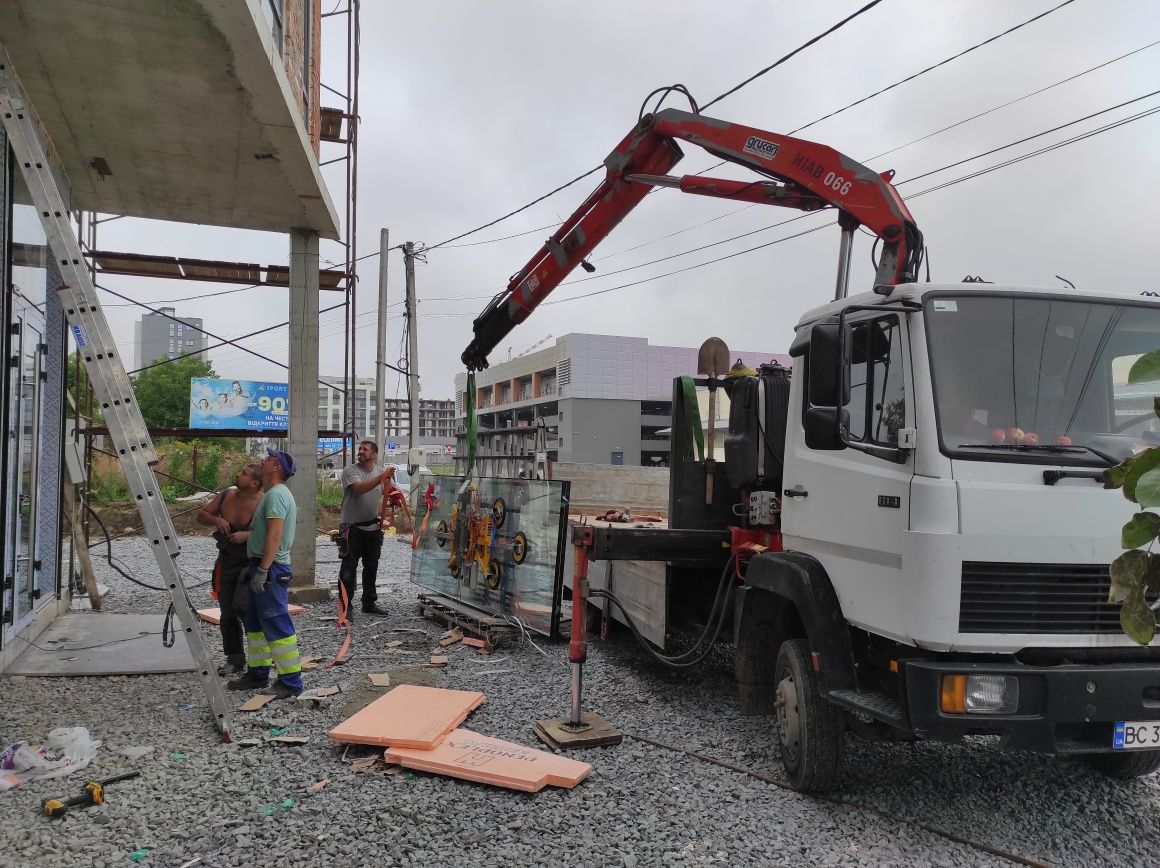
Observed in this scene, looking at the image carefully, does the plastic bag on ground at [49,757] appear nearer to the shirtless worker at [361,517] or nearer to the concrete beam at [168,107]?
the shirtless worker at [361,517]

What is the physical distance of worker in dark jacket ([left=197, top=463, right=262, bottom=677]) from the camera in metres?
5.89

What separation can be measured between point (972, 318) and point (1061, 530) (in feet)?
3.35

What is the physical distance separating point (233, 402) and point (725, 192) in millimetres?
19668

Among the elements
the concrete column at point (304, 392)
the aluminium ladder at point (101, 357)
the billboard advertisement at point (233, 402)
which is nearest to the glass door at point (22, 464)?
the aluminium ladder at point (101, 357)

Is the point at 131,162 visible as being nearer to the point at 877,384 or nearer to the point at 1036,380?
the point at 877,384

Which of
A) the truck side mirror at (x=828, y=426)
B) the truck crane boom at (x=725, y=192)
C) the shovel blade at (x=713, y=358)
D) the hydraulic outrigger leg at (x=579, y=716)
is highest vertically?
the truck crane boom at (x=725, y=192)

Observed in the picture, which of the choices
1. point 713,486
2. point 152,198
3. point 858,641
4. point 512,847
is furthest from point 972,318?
point 152,198

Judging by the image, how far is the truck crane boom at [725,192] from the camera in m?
4.96

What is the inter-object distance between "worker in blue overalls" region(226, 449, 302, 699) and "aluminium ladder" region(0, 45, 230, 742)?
2.94 feet

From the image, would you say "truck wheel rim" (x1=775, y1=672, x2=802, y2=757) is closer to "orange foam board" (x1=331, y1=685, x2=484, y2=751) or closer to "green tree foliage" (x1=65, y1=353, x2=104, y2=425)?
"orange foam board" (x1=331, y1=685, x2=484, y2=751)

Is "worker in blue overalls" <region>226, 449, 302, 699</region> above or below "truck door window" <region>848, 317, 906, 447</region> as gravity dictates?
below

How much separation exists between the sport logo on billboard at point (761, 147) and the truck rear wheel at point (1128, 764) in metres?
4.19

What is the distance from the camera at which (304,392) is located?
382 inches

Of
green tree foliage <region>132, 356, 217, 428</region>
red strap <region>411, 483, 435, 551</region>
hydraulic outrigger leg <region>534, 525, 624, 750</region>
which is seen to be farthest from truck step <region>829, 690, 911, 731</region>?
green tree foliage <region>132, 356, 217, 428</region>
